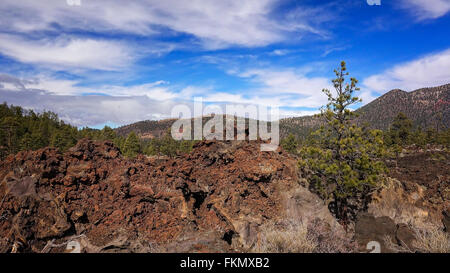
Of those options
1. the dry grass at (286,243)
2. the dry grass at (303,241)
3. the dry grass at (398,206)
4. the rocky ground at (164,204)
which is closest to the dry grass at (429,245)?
the rocky ground at (164,204)

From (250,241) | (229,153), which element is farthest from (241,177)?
(250,241)

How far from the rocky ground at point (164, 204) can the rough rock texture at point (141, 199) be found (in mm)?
28

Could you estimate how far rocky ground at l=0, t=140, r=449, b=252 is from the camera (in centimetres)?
679

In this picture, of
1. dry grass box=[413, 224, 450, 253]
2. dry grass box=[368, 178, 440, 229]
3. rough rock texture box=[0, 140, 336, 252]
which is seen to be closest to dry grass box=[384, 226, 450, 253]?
dry grass box=[413, 224, 450, 253]

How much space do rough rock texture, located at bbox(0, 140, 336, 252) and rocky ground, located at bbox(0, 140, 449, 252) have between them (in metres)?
0.03

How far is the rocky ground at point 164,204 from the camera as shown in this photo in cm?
679

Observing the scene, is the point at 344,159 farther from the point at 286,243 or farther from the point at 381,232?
the point at 286,243

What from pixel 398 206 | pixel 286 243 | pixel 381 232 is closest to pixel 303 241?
pixel 286 243

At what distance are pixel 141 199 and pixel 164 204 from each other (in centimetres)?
71

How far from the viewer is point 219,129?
1114 cm

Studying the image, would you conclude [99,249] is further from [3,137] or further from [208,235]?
[3,137]

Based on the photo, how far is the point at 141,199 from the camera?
7.78 meters
